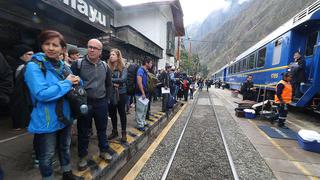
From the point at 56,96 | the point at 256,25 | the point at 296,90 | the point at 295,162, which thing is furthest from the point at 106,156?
the point at 256,25

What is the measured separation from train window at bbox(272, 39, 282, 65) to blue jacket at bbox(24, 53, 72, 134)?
8.90 metres

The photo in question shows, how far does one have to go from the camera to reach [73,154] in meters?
3.47

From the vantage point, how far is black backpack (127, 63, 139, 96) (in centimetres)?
470

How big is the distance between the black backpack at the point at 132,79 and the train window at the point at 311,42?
5993mm

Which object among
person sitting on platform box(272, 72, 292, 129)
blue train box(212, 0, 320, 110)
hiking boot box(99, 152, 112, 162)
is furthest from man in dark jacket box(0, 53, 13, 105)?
blue train box(212, 0, 320, 110)

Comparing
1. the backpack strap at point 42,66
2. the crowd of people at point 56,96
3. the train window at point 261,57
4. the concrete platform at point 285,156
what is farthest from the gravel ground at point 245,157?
the train window at point 261,57

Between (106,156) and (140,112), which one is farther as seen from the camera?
(140,112)

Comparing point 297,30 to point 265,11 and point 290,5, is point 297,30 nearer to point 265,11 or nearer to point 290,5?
point 290,5

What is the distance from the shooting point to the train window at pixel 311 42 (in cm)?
680

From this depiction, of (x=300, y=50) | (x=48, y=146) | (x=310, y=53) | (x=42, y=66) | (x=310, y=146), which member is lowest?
(x=310, y=146)

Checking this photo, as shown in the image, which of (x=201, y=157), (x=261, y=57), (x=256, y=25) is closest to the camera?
(x=201, y=157)

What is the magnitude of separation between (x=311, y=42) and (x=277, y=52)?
192 cm

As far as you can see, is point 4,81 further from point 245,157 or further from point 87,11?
point 87,11

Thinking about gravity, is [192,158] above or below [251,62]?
below
